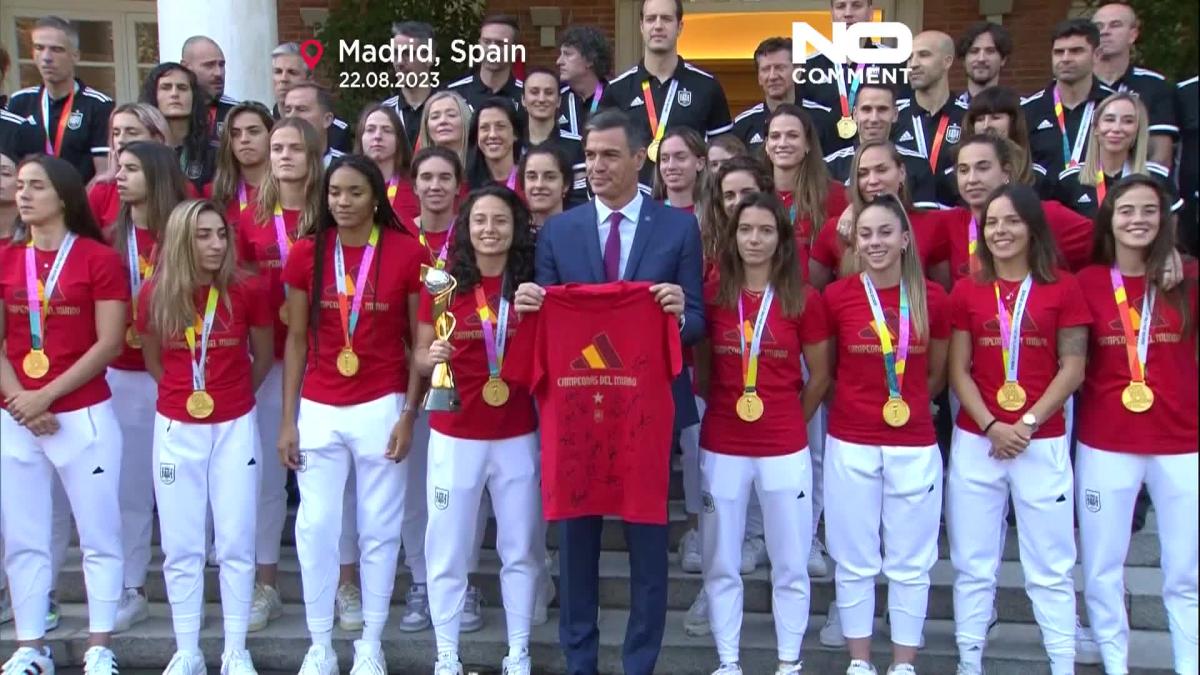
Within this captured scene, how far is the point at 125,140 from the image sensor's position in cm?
526

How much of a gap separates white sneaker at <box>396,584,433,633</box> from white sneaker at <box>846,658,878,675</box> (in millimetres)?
1833

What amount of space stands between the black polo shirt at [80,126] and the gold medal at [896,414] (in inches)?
178

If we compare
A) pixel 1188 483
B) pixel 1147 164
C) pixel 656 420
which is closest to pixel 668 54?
pixel 1147 164

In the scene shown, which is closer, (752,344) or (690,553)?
(752,344)

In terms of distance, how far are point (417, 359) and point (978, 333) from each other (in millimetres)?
2188

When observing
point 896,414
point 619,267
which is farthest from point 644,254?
point 896,414

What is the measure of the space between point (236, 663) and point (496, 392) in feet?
5.16

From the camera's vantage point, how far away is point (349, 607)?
201 inches

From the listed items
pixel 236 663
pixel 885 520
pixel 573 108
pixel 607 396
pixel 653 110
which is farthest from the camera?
pixel 573 108

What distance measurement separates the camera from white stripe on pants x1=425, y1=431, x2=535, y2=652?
4.50m

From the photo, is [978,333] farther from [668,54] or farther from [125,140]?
[125,140]

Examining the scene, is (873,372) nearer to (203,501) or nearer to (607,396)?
(607,396)

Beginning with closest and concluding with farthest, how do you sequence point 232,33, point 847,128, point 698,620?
point 698,620
point 847,128
point 232,33

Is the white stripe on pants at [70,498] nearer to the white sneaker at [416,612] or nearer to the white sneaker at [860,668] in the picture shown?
the white sneaker at [416,612]
